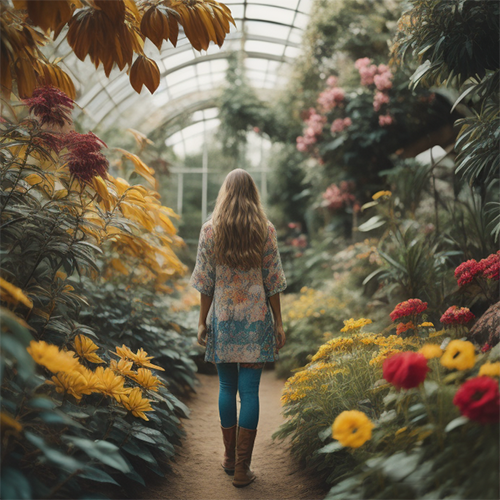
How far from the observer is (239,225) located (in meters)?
2.07

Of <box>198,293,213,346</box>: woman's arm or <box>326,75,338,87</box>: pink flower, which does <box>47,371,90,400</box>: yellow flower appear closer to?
<box>198,293,213,346</box>: woman's arm

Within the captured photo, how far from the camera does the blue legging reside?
6.86ft

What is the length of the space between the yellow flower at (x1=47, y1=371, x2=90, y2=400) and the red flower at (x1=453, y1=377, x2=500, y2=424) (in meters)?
1.12

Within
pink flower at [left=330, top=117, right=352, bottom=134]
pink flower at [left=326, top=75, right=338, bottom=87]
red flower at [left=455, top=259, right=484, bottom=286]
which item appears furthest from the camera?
pink flower at [left=326, top=75, right=338, bottom=87]

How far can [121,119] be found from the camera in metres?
10.5

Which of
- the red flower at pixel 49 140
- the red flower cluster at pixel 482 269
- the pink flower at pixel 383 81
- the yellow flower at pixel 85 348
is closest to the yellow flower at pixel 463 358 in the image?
the red flower cluster at pixel 482 269

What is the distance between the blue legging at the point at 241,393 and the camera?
2090mm

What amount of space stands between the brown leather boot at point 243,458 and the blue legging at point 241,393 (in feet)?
0.12

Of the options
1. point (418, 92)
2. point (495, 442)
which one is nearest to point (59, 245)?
point (495, 442)

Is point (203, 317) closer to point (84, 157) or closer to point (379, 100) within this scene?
point (84, 157)

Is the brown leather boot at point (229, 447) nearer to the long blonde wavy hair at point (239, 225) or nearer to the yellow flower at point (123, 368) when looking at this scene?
the yellow flower at point (123, 368)

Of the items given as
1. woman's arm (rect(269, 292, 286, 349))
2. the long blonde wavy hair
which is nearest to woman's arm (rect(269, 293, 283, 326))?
woman's arm (rect(269, 292, 286, 349))

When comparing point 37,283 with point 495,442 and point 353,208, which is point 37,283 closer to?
point 495,442

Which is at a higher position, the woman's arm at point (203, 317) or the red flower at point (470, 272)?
the red flower at point (470, 272)
